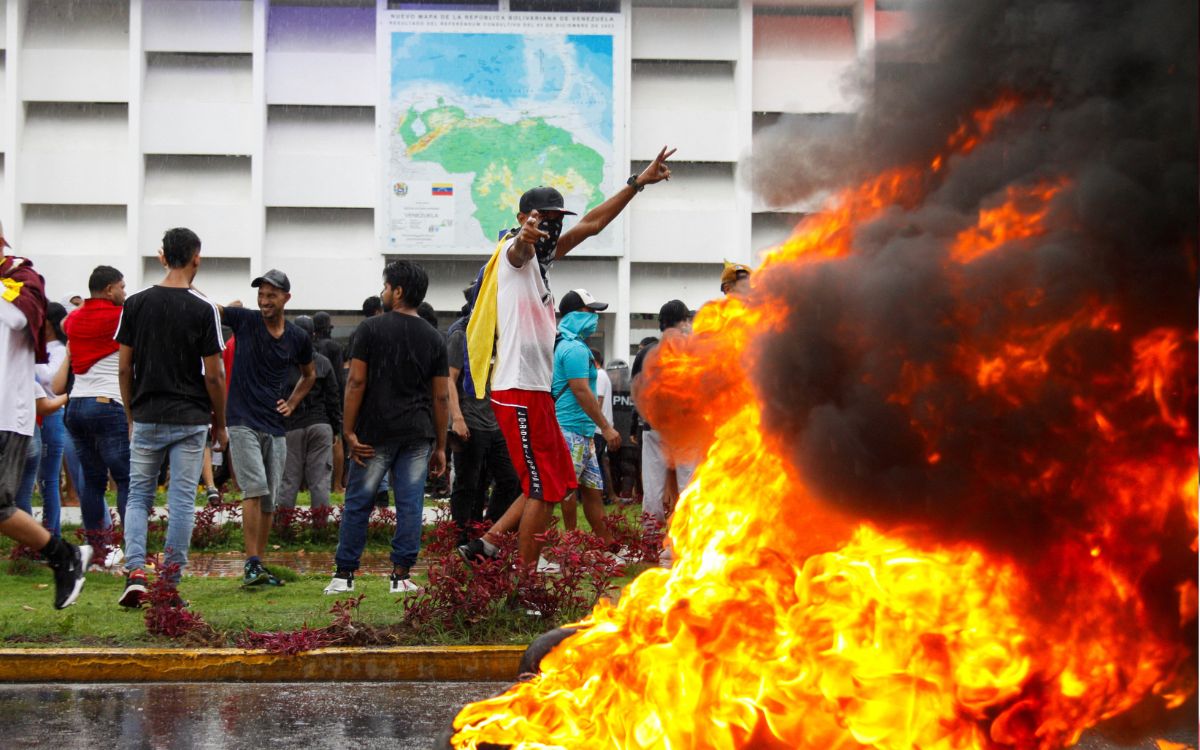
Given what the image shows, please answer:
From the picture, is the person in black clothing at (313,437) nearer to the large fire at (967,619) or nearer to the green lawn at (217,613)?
the green lawn at (217,613)

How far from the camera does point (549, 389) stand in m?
7.08

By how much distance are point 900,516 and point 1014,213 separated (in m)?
0.93

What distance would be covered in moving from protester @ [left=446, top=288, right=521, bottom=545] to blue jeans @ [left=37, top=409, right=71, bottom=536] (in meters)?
2.88

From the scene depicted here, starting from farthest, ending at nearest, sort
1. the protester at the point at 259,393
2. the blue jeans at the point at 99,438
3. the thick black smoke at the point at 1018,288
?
the blue jeans at the point at 99,438 < the protester at the point at 259,393 < the thick black smoke at the point at 1018,288

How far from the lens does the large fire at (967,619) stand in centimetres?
362

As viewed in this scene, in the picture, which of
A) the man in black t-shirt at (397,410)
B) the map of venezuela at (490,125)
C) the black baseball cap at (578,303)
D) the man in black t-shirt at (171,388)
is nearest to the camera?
the man in black t-shirt at (171,388)

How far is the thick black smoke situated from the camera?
3600 millimetres

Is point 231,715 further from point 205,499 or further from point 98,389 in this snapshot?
point 205,499

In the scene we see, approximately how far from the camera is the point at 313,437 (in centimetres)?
1113

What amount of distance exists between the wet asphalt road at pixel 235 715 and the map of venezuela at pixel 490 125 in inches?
1502

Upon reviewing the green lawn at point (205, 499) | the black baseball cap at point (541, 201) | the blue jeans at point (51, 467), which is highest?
the black baseball cap at point (541, 201)

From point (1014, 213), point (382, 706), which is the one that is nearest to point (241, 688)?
point (382, 706)

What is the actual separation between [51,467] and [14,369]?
298 centimetres

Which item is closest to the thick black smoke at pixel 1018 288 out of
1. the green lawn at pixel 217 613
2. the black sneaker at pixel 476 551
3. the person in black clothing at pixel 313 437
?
the green lawn at pixel 217 613
